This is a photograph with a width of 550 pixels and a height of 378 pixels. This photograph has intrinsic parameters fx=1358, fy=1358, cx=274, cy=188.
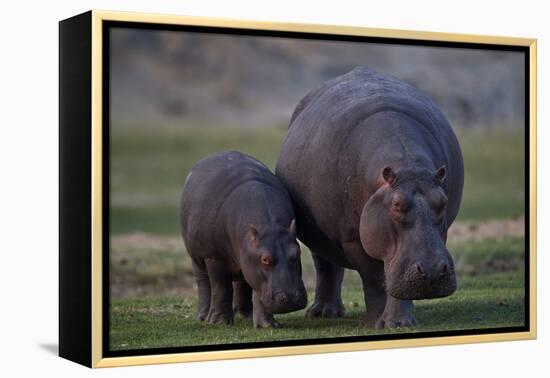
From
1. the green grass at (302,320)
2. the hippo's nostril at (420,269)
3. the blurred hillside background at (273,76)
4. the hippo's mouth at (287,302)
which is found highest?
the blurred hillside background at (273,76)

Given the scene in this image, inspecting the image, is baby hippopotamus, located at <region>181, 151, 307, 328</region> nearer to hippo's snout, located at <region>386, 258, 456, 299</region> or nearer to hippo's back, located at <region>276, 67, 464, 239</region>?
hippo's back, located at <region>276, 67, 464, 239</region>

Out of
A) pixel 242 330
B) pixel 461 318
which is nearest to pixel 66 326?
pixel 242 330

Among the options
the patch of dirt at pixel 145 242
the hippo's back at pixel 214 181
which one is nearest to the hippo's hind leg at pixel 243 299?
the hippo's back at pixel 214 181

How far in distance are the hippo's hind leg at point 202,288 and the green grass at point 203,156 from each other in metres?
1.12

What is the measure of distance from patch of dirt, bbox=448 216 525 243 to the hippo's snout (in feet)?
10.9

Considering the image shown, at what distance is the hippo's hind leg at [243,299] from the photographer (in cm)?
1580

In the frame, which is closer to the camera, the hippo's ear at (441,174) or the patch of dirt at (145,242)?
the hippo's ear at (441,174)

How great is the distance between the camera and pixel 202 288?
624 inches

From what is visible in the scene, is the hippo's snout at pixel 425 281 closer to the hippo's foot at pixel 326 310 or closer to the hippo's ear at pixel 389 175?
the hippo's ear at pixel 389 175

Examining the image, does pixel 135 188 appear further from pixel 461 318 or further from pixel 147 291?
pixel 461 318

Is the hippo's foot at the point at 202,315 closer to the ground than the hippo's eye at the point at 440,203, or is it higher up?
closer to the ground

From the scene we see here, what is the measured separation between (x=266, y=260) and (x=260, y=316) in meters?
0.85

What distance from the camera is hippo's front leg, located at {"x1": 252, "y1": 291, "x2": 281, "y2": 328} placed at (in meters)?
14.9

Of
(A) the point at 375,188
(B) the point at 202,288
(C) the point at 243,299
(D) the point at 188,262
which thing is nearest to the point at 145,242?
(D) the point at 188,262
